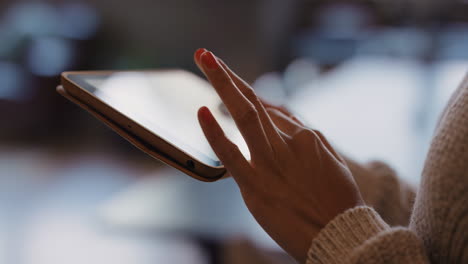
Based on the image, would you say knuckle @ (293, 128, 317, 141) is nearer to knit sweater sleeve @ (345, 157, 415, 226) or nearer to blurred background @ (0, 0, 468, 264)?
knit sweater sleeve @ (345, 157, 415, 226)

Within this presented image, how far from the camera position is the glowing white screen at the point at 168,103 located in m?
0.56

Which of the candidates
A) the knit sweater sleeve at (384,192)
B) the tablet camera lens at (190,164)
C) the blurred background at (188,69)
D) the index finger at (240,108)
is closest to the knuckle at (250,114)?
the index finger at (240,108)

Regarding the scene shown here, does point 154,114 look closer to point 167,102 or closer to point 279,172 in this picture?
point 167,102

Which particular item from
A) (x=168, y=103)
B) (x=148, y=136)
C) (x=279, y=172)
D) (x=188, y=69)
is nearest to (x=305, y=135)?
(x=279, y=172)

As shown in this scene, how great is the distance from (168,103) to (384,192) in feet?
1.13

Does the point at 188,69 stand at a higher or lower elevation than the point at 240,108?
lower

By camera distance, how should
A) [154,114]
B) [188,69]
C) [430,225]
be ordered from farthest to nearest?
1. [188,69]
2. [154,114]
3. [430,225]

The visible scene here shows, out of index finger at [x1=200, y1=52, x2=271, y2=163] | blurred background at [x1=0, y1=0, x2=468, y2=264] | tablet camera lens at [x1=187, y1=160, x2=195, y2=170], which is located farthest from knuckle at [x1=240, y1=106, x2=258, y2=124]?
blurred background at [x1=0, y1=0, x2=468, y2=264]

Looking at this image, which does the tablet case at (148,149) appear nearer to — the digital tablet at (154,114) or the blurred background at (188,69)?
the digital tablet at (154,114)

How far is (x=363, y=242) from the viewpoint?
438mm

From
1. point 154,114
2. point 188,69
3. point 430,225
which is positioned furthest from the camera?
point 188,69

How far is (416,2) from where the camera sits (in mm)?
4898

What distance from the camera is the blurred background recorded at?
137 centimetres

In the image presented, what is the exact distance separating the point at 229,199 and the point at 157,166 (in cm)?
197
